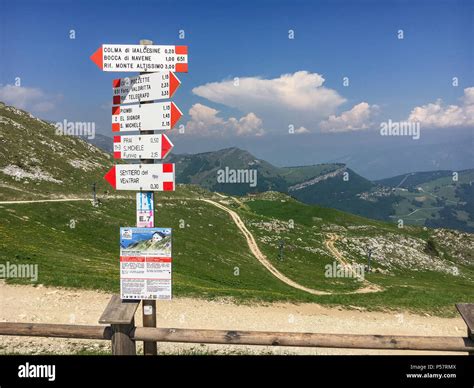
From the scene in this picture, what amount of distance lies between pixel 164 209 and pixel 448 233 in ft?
375

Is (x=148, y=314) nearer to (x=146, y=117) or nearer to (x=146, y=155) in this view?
(x=146, y=155)

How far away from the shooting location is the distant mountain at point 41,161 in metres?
71.8

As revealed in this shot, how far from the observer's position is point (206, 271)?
47.8 metres

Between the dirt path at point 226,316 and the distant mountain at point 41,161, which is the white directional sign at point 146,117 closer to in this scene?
the dirt path at point 226,316

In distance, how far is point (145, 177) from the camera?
29.5ft

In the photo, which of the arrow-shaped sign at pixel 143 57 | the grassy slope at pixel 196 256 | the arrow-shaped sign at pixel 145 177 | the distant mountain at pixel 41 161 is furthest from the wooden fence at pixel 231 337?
the distant mountain at pixel 41 161

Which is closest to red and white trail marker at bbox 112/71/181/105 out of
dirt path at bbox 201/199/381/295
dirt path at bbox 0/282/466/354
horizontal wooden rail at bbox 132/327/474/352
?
horizontal wooden rail at bbox 132/327/474/352

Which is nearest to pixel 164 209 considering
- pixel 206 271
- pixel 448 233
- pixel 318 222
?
pixel 206 271

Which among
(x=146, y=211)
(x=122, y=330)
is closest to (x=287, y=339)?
(x=122, y=330)

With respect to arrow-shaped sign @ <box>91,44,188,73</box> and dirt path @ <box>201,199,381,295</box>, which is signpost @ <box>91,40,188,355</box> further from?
dirt path @ <box>201,199,381,295</box>

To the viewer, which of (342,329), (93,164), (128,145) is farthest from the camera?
(93,164)

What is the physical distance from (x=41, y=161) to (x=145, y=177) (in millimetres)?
91890
